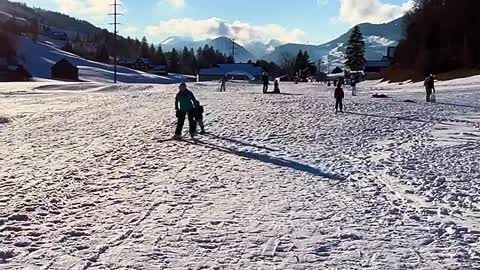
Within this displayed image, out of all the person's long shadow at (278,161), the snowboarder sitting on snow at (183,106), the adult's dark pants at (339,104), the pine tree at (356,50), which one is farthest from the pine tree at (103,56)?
the person's long shadow at (278,161)

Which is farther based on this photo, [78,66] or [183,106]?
[78,66]

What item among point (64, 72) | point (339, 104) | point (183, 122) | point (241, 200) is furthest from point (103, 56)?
point (241, 200)

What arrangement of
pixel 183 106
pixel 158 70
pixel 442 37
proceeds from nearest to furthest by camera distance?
1. pixel 183 106
2. pixel 442 37
3. pixel 158 70

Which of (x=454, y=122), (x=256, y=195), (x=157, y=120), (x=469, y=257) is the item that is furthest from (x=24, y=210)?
(x=454, y=122)

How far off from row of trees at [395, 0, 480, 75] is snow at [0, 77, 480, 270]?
51.2 meters

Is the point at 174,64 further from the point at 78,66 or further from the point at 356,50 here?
the point at 356,50

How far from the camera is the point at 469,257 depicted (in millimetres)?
6305

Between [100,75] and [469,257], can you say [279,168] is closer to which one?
[469,257]

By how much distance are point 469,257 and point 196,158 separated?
759 centimetres

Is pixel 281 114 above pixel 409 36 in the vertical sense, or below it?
below

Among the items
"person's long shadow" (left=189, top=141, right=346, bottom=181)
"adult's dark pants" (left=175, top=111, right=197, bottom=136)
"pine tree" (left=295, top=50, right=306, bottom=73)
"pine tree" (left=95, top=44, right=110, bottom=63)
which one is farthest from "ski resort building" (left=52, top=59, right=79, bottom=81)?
"person's long shadow" (left=189, top=141, right=346, bottom=181)

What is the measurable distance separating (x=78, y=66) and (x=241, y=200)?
132 meters

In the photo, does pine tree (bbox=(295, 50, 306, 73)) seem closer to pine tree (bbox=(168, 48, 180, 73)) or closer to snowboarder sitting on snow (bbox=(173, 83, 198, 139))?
pine tree (bbox=(168, 48, 180, 73))

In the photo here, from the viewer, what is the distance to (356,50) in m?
114
